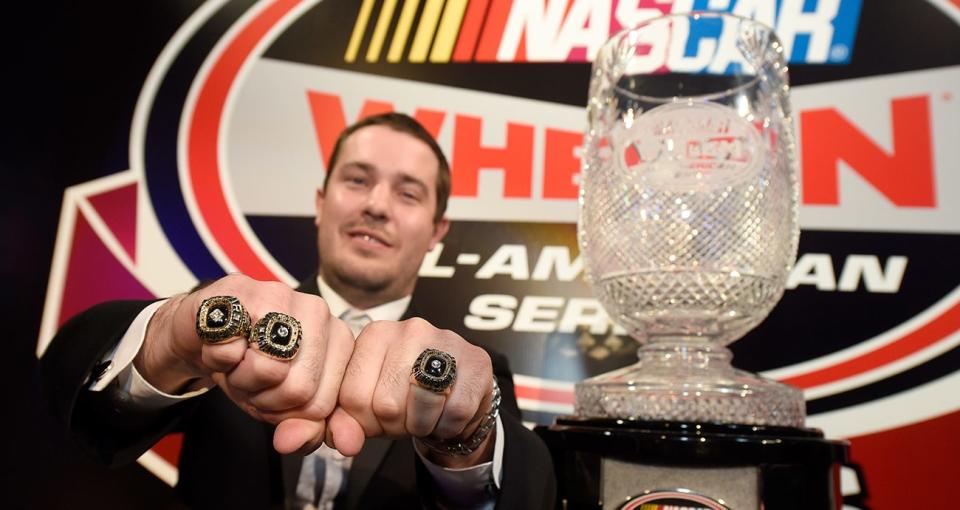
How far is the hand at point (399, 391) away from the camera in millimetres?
490

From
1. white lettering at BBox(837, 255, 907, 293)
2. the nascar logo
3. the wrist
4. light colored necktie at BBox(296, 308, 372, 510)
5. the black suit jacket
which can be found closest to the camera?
the wrist

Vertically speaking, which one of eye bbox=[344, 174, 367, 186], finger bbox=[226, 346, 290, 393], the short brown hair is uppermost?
the short brown hair

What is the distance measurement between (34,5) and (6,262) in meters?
0.58

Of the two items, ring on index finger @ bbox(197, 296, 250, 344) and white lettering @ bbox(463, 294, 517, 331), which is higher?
white lettering @ bbox(463, 294, 517, 331)

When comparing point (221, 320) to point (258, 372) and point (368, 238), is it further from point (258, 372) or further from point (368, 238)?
point (368, 238)

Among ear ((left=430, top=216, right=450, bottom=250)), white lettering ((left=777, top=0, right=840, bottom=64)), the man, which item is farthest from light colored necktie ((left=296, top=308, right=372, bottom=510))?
white lettering ((left=777, top=0, right=840, bottom=64))

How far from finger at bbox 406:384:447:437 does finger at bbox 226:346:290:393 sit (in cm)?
9

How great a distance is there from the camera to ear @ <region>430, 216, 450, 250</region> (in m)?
1.33

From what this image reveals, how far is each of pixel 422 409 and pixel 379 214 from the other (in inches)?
31.1

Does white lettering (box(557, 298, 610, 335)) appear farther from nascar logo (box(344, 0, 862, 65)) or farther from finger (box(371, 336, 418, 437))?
finger (box(371, 336, 418, 437))

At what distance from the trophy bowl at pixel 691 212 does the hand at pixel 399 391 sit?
0.84 ft

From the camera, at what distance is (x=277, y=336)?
0.47 meters

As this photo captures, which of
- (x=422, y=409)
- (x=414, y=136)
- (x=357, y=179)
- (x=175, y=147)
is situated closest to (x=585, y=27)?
(x=414, y=136)

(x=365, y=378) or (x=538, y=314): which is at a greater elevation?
(x=538, y=314)
